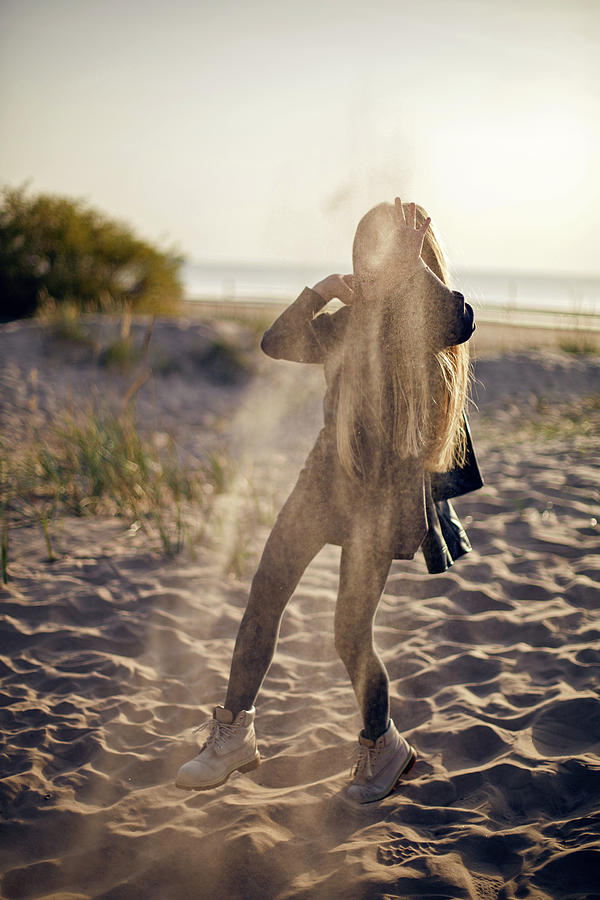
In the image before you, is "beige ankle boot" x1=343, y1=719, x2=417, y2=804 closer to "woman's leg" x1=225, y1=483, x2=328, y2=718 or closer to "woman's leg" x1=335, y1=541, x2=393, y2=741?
"woman's leg" x1=335, y1=541, x2=393, y2=741

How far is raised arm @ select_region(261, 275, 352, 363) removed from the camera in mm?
1918

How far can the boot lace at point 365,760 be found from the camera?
6.69 ft

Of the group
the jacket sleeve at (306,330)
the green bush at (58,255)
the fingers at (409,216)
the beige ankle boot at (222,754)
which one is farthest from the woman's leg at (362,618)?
the green bush at (58,255)

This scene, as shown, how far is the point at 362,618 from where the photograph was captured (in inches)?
73.8

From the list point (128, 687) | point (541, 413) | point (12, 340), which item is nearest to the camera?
point (128, 687)

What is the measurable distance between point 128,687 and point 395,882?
1.36 m

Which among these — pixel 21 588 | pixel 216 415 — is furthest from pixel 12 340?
pixel 21 588

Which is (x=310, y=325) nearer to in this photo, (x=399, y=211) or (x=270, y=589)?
(x=399, y=211)

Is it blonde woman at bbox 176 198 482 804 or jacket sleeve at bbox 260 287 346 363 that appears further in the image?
jacket sleeve at bbox 260 287 346 363

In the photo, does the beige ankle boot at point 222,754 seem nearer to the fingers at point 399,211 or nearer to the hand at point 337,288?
the hand at point 337,288

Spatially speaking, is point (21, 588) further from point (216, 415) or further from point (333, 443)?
point (216, 415)

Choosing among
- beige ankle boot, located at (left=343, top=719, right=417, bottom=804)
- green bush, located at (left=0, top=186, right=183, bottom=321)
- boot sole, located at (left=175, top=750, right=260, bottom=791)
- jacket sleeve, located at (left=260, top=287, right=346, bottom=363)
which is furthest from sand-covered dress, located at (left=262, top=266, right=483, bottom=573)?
green bush, located at (left=0, top=186, right=183, bottom=321)

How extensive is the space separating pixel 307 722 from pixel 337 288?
5.33 feet

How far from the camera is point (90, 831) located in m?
1.90
